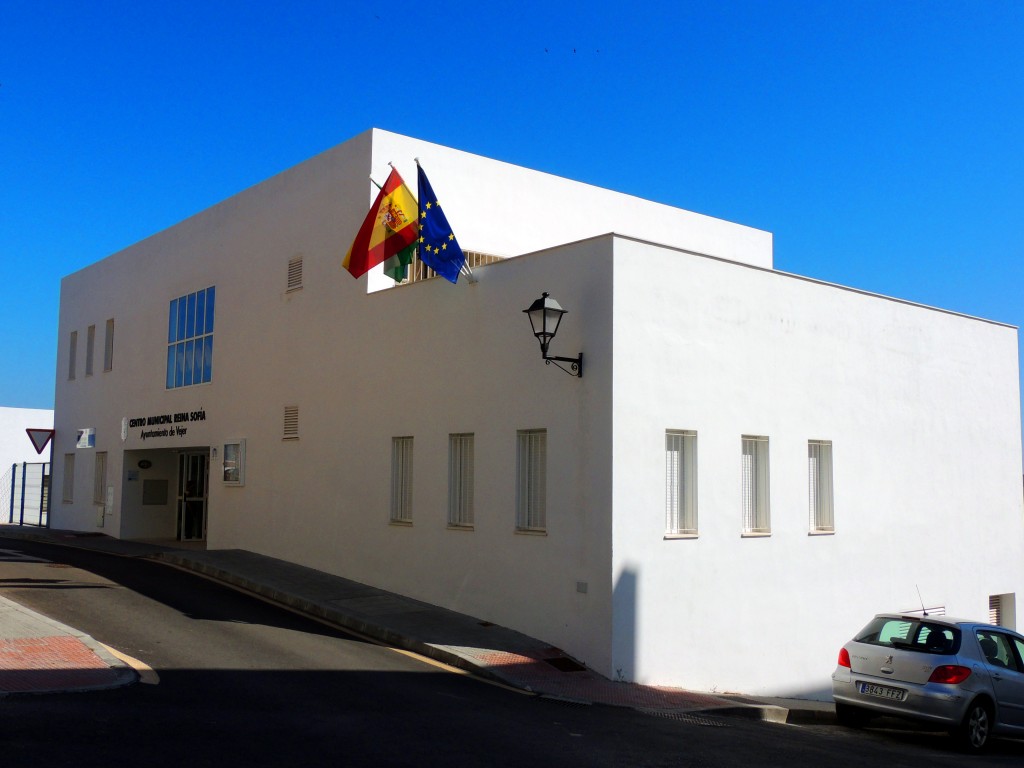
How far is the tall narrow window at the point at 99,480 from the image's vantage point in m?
26.7

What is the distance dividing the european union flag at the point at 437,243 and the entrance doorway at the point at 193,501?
42.1 feet

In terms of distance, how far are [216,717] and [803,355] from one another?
1020 cm

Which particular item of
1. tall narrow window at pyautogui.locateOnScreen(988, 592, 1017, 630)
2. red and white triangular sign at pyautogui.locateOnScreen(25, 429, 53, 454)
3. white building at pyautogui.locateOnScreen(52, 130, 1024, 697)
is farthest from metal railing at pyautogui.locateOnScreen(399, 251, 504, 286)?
red and white triangular sign at pyautogui.locateOnScreen(25, 429, 53, 454)

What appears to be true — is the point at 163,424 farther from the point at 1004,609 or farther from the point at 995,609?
the point at 1004,609

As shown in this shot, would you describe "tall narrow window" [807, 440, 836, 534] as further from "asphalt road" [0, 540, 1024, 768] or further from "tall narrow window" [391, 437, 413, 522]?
"tall narrow window" [391, 437, 413, 522]

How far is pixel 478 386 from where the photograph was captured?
14.3 meters

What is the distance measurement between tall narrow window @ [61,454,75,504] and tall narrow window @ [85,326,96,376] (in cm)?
275

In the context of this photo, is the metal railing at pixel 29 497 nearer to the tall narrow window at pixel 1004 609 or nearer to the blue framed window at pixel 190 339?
the blue framed window at pixel 190 339

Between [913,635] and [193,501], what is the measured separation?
1902cm

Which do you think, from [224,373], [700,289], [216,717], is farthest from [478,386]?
[224,373]

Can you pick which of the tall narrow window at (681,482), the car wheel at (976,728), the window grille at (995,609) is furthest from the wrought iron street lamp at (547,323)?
the window grille at (995,609)

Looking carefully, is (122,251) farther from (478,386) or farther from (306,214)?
(478,386)

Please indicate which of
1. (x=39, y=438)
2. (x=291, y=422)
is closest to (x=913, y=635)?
(x=291, y=422)

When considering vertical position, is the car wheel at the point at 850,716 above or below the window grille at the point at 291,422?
below
